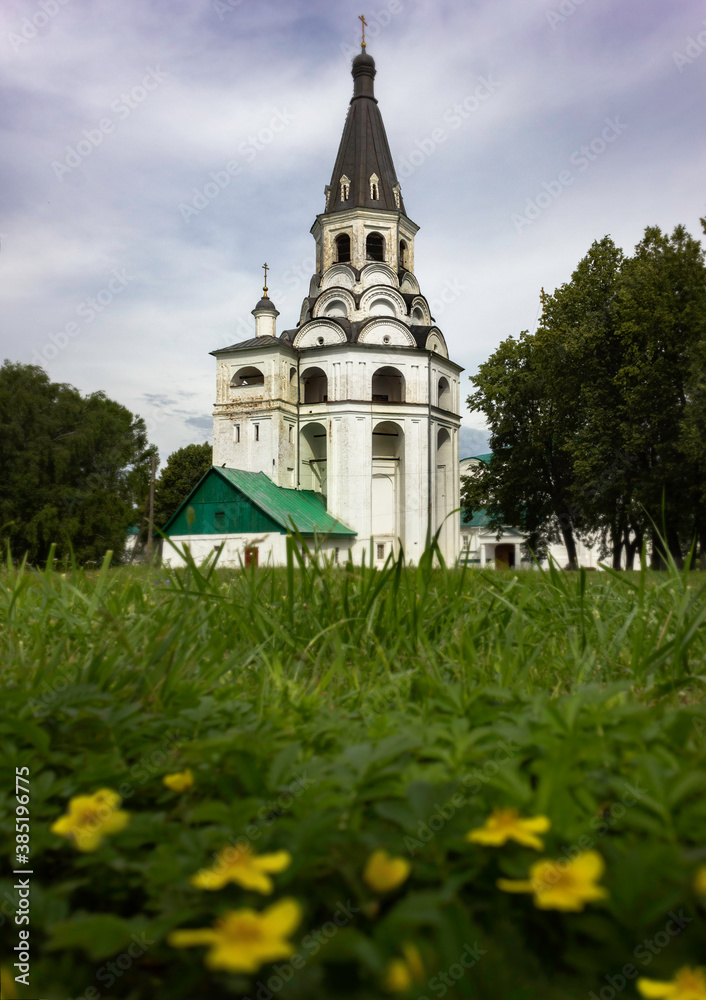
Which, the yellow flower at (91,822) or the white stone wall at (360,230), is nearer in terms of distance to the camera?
the yellow flower at (91,822)

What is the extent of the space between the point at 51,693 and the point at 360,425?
3320cm

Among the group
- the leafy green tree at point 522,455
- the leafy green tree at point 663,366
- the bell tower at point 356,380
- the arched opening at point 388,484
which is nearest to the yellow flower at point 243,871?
the leafy green tree at point 663,366

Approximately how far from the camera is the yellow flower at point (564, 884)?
809mm

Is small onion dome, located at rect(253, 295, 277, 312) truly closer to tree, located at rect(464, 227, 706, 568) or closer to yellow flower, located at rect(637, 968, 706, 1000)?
tree, located at rect(464, 227, 706, 568)

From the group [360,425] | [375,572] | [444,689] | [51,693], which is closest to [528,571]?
[375,572]

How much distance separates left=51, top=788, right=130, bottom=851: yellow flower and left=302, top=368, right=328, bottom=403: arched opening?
35.9 meters

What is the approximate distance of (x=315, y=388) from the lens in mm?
37875

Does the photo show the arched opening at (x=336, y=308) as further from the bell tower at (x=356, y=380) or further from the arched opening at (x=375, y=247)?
the arched opening at (x=375, y=247)

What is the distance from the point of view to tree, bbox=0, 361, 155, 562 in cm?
3634

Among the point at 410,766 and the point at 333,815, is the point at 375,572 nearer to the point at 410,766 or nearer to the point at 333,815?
the point at 410,766

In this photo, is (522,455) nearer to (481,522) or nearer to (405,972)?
(481,522)

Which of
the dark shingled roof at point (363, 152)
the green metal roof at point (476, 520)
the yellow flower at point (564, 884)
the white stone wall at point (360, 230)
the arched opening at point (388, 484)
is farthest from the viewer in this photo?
the dark shingled roof at point (363, 152)

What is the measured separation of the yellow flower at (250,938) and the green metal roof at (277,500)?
27.9 metres

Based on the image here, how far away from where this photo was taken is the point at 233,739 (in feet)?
4.22
